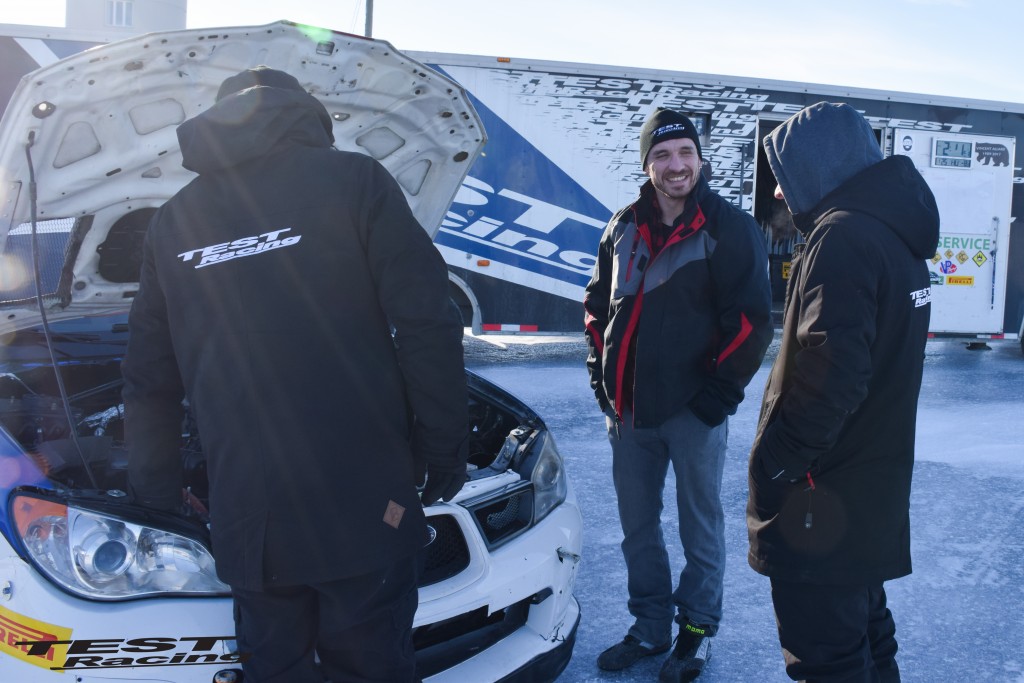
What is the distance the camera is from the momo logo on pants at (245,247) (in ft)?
5.43

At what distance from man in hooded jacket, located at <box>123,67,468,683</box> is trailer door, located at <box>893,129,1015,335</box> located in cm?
808

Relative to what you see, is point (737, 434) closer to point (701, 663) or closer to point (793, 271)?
point (701, 663)

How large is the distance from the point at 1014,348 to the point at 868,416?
1008cm

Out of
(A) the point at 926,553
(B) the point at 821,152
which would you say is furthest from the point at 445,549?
(A) the point at 926,553

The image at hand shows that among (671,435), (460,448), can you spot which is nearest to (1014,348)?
(671,435)

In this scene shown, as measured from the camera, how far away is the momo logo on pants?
1655 mm

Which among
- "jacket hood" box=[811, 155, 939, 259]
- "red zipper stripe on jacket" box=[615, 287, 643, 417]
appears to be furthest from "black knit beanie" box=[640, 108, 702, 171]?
"jacket hood" box=[811, 155, 939, 259]

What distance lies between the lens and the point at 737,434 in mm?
5621

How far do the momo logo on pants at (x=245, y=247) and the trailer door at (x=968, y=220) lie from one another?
323 inches

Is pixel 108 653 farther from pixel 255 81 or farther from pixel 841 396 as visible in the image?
pixel 841 396

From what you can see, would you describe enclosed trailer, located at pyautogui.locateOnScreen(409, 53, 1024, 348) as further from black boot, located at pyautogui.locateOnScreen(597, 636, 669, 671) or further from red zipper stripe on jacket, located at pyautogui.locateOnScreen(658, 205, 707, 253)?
black boot, located at pyautogui.locateOnScreen(597, 636, 669, 671)

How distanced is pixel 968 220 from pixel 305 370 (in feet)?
28.9

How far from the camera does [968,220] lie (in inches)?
338

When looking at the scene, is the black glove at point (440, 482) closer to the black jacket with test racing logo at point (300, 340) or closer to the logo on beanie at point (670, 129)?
the black jacket with test racing logo at point (300, 340)
